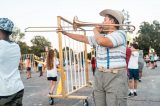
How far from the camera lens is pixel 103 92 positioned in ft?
Answer: 15.2

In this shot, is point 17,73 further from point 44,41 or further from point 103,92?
point 44,41

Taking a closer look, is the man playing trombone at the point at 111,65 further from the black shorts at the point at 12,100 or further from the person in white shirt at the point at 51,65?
the person in white shirt at the point at 51,65

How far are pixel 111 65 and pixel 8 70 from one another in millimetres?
1269

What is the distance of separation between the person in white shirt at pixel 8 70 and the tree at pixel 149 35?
8922 centimetres

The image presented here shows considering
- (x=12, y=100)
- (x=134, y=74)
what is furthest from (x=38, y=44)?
(x=12, y=100)

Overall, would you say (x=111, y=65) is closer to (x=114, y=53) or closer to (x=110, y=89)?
(x=114, y=53)

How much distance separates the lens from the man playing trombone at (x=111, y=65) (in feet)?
14.8

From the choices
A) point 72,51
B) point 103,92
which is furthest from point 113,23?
point 72,51

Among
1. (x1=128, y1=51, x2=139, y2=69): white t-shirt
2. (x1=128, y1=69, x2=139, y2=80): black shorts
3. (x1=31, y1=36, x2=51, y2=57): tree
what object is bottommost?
(x1=128, y1=69, x2=139, y2=80): black shorts

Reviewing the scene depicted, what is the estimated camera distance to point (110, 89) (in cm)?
452

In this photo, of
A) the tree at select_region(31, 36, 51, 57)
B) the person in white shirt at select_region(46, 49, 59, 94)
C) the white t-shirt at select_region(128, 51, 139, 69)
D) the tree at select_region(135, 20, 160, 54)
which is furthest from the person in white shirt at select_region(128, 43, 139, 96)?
the tree at select_region(135, 20, 160, 54)

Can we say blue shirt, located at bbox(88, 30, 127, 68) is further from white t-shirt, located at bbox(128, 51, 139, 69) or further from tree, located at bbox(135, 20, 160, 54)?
tree, located at bbox(135, 20, 160, 54)

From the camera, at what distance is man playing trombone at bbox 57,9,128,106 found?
14.8 feet

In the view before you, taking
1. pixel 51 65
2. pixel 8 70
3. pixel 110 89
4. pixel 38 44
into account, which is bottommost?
pixel 110 89
